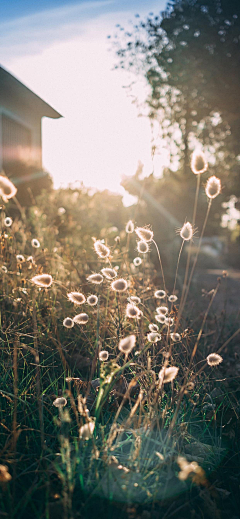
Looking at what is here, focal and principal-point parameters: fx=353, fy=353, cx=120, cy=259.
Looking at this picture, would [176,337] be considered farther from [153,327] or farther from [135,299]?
[135,299]

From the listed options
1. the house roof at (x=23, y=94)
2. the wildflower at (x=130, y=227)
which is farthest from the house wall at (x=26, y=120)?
the wildflower at (x=130, y=227)

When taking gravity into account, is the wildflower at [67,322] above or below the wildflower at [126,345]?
below

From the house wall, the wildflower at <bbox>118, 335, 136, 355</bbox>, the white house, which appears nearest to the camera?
the wildflower at <bbox>118, 335, 136, 355</bbox>

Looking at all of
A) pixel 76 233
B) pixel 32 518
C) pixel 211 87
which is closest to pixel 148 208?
pixel 211 87

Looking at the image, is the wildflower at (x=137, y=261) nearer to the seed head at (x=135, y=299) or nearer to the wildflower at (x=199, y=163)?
the seed head at (x=135, y=299)

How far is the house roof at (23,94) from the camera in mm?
9413

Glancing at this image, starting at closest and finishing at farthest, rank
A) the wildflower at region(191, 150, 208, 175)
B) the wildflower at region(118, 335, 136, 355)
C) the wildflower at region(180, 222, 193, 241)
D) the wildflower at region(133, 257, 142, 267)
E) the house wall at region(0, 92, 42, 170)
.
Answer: the wildflower at region(118, 335, 136, 355) < the wildflower at region(191, 150, 208, 175) < the wildflower at region(180, 222, 193, 241) < the wildflower at region(133, 257, 142, 267) < the house wall at region(0, 92, 42, 170)

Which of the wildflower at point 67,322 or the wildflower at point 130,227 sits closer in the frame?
the wildflower at point 67,322

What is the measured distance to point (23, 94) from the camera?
33.9 ft

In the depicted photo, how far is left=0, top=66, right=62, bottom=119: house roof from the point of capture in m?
9.41

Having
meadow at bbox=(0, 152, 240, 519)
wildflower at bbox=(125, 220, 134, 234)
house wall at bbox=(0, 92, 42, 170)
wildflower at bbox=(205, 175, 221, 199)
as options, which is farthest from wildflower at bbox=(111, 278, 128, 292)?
house wall at bbox=(0, 92, 42, 170)

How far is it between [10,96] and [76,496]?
36.1 ft

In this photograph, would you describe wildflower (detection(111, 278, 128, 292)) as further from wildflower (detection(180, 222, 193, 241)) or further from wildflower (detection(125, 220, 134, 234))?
wildflower (detection(125, 220, 134, 234))

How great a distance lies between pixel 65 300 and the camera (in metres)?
2.81
